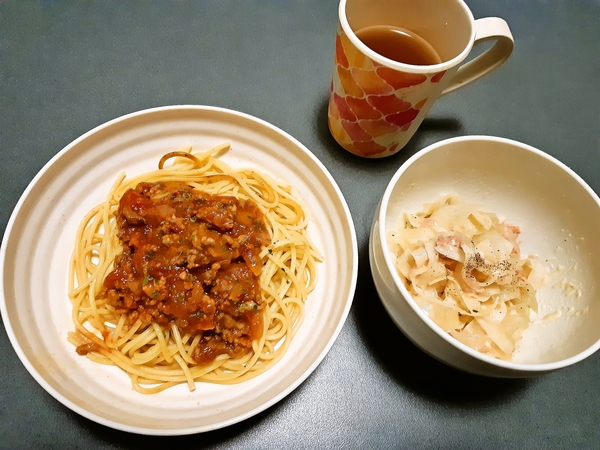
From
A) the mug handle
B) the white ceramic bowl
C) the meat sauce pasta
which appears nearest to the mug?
the mug handle

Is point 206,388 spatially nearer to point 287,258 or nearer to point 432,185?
point 287,258

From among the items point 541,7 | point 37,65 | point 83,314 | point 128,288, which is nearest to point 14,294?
point 83,314

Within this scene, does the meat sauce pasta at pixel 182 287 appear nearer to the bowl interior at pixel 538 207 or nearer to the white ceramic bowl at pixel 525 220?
the white ceramic bowl at pixel 525 220

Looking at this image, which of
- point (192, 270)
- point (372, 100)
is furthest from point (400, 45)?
point (192, 270)

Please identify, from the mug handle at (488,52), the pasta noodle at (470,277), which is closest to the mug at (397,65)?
the mug handle at (488,52)

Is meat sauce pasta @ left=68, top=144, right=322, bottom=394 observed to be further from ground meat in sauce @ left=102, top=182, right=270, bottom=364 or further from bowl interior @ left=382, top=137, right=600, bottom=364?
bowl interior @ left=382, top=137, right=600, bottom=364

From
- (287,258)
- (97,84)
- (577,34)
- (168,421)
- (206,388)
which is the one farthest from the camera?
(577,34)
